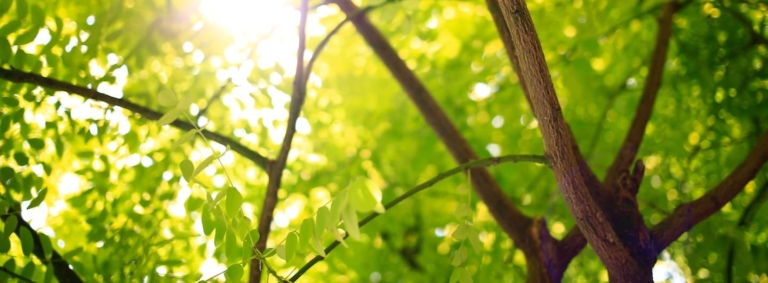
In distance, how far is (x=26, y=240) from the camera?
1632mm

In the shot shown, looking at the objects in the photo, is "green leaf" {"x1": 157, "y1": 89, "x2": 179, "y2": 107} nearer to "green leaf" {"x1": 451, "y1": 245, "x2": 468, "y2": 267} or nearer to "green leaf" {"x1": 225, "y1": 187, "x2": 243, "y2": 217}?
"green leaf" {"x1": 225, "y1": 187, "x2": 243, "y2": 217}

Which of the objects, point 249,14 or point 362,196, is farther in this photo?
point 249,14

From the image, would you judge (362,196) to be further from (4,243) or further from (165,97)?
(4,243)

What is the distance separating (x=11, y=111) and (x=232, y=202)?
1108mm

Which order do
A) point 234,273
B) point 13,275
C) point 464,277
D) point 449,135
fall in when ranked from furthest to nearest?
point 449,135 < point 13,275 < point 464,277 < point 234,273

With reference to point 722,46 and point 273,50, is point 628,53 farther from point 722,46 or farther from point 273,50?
point 273,50

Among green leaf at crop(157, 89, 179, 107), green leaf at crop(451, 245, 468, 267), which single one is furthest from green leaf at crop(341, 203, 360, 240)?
green leaf at crop(157, 89, 179, 107)

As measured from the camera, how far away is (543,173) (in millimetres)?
2969

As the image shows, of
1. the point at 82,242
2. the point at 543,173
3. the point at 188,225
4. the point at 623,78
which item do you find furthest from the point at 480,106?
the point at 82,242

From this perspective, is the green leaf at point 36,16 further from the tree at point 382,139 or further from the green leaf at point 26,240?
the green leaf at point 26,240

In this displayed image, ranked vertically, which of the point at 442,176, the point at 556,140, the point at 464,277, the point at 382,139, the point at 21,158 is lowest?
the point at 464,277

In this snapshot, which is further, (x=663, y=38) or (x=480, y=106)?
(x=480, y=106)

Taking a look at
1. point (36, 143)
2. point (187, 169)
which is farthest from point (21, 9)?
point (187, 169)

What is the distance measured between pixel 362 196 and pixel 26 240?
1140 millimetres
